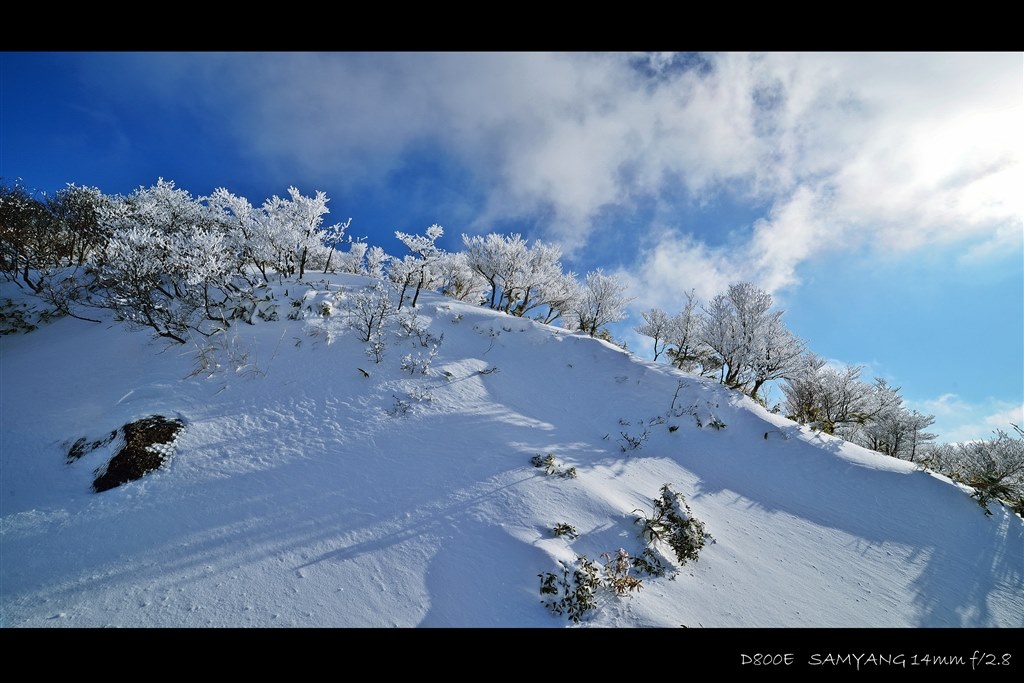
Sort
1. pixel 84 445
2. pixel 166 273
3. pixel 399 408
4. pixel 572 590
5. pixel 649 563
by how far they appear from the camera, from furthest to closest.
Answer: pixel 166 273 → pixel 399 408 → pixel 84 445 → pixel 649 563 → pixel 572 590

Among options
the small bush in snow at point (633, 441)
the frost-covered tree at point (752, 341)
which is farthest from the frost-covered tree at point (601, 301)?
the small bush in snow at point (633, 441)

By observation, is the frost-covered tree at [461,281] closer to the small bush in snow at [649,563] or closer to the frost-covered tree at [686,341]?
the frost-covered tree at [686,341]

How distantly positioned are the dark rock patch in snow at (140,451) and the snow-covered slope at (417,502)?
25cm

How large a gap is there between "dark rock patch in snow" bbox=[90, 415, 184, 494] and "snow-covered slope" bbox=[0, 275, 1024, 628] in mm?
248

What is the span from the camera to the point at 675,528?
751cm

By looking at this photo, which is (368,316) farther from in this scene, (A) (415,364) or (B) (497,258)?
(B) (497,258)

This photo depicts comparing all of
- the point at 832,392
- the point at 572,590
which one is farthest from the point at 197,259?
the point at 832,392

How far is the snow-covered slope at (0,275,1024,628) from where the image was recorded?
551 cm

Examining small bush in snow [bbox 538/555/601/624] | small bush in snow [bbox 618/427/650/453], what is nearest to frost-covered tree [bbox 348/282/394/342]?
small bush in snow [bbox 618/427/650/453]

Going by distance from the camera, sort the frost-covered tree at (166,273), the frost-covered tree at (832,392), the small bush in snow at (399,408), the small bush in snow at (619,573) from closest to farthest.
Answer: the small bush in snow at (619,573), the small bush in snow at (399,408), the frost-covered tree at (166,273), the frost-covered tree at (832,392)

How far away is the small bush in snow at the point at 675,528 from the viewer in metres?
7.16

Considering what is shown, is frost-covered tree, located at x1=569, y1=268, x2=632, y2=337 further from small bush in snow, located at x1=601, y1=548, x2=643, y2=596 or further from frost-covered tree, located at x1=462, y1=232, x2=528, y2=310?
small bush in snow, located at x1=601, y1=548, x2=643, y2=596

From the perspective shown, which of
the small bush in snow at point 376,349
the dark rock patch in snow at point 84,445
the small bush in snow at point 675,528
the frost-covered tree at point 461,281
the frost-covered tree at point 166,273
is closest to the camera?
the small bush in snow at point 675,528

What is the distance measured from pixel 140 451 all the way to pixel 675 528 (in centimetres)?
1269
